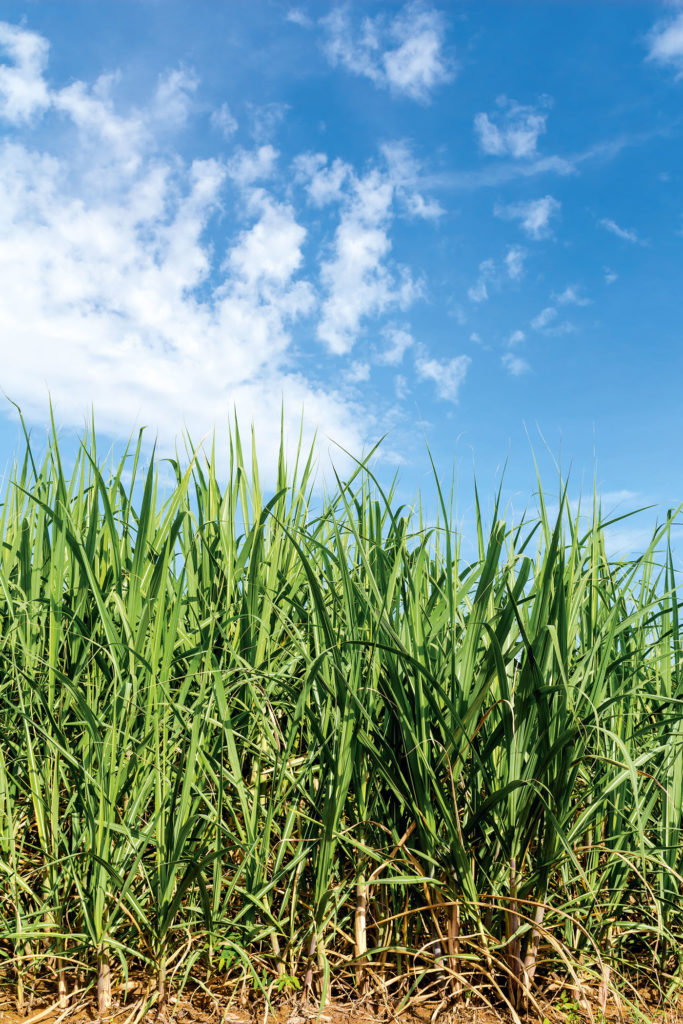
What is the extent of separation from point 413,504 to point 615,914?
144 centimetres

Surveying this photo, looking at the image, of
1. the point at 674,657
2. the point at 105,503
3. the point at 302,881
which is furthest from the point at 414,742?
the point at 674,657

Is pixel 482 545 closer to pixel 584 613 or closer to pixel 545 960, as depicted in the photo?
pixel 584 613

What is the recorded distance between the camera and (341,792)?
65.4 inches

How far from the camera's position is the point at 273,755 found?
1859mm

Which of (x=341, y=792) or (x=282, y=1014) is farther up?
(x=341, y=792)

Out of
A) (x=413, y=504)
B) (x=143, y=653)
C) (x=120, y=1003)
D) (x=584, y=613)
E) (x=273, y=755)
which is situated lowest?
(x=120, y=1003)

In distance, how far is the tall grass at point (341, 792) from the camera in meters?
1.70

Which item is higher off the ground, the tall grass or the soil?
the tall grass

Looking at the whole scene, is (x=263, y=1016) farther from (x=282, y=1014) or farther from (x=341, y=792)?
(x=341, y=792)

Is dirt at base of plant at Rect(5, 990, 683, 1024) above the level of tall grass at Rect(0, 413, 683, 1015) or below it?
below

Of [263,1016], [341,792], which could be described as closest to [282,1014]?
[263,1016]

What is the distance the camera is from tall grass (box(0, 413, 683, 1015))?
1.70 meters

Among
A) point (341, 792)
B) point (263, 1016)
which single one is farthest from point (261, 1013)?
point (341, 792)

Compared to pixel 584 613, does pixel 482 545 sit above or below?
above
